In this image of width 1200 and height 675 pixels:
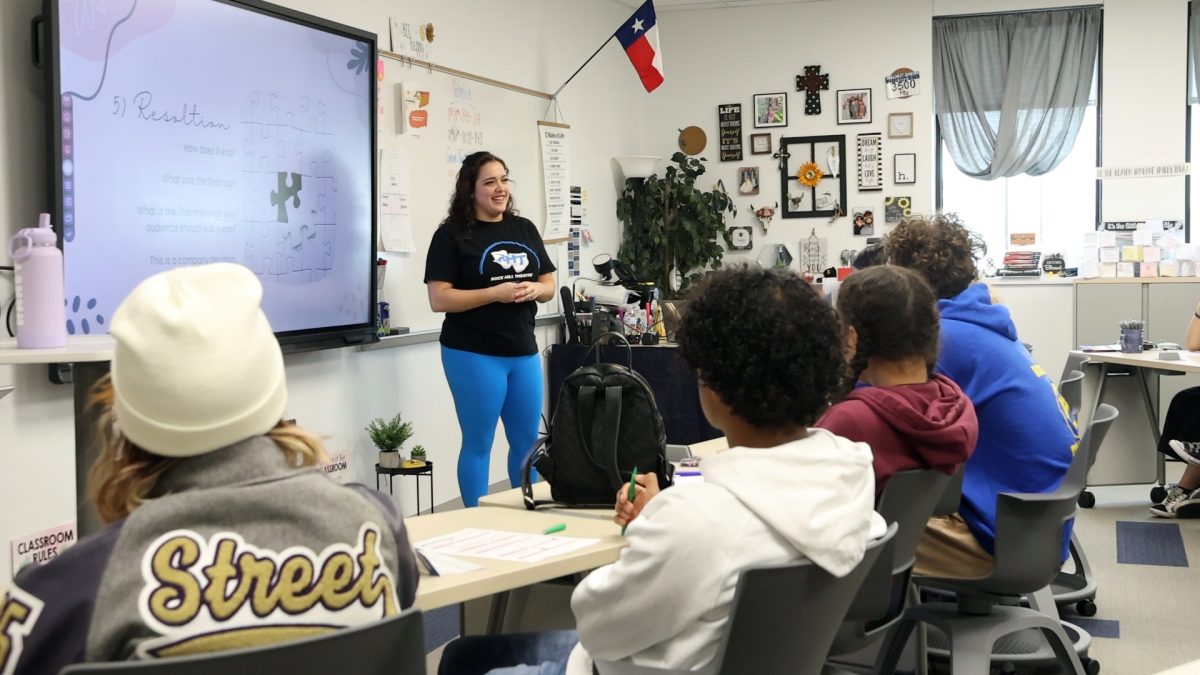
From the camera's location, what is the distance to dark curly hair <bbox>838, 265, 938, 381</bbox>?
8.17 ft

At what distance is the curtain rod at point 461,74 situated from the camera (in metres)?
5.21

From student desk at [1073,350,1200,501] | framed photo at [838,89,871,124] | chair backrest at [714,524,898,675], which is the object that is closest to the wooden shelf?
chair backrest at [714,524,898,675]

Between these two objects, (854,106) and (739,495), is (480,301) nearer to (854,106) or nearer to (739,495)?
(739,495)

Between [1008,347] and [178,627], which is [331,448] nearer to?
[1008,347]

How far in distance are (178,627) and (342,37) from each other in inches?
150

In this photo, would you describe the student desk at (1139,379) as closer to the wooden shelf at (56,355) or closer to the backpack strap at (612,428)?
the backpack strap at (612,428)

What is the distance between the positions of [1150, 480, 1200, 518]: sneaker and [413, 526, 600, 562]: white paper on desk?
169 inches

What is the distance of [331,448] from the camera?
15.7 feet

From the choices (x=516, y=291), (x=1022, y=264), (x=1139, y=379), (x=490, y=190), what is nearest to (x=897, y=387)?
(x=516, y=291)

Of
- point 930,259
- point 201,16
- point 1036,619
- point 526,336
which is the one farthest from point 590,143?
point 1036,619

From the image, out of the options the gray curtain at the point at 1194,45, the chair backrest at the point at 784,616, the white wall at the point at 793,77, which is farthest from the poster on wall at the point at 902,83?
the chair backrest at the point at 784,616

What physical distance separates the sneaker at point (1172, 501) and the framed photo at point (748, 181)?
3877mm

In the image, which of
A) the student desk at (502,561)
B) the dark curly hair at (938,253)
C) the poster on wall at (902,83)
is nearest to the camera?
the student desk at (502,561)

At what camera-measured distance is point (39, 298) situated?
2.22 m
